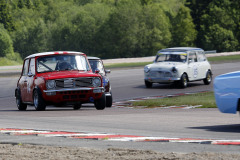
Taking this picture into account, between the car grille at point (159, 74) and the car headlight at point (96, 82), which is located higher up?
the car headlight at point (96, 82)

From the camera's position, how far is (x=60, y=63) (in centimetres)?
1656

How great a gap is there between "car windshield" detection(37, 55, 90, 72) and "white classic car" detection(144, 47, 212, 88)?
9941 millimetres

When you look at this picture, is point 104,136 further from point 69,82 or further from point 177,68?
point 177,68

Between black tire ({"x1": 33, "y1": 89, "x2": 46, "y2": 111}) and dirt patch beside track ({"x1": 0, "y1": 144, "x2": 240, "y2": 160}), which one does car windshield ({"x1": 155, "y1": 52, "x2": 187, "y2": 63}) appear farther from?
dirt patch beside track ({"x1": 0, "y1": 144, "x2": 240, "y2": 160})

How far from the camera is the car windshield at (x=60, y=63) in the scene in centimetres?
1655

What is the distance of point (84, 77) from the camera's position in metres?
15.8

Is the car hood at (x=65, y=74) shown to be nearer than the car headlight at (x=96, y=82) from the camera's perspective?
Yes

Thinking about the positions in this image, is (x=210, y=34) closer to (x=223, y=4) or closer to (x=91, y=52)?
(x=223, y=4)

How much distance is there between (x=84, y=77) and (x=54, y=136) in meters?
6.52

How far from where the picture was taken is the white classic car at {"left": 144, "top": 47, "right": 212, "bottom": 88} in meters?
26.2

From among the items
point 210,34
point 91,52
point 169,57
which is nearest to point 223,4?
point 210,34

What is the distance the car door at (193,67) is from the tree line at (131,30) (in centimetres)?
7443

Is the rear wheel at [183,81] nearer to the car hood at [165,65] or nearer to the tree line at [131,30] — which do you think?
the car hood at [165,65]

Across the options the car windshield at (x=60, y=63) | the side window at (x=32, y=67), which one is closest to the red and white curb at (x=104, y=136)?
the car windshield at (x=60, y=63)
